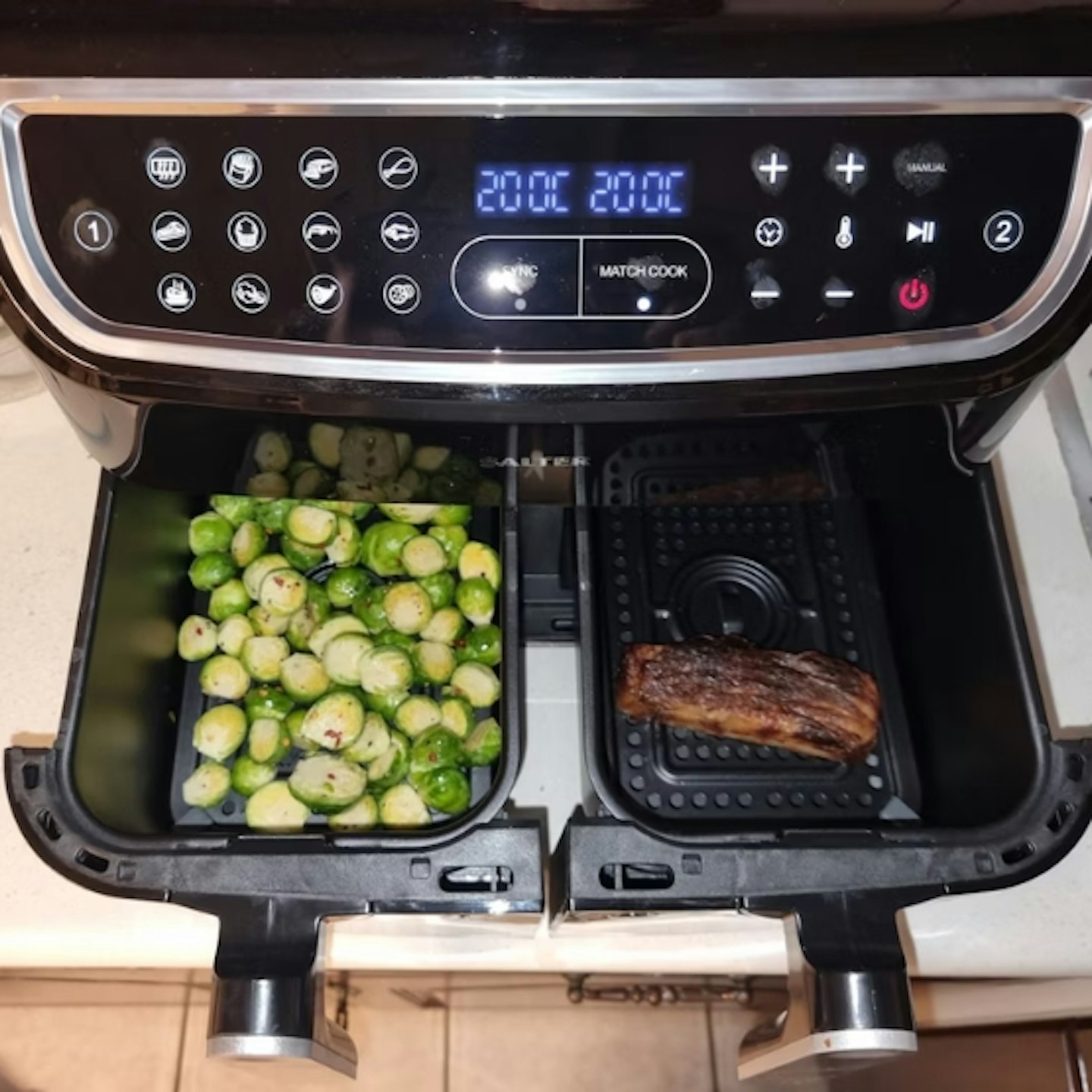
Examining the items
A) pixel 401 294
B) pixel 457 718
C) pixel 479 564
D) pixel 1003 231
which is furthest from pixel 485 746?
pixel 1003 231

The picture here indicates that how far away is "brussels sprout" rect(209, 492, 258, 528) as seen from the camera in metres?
0.86

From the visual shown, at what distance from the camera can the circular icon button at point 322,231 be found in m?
0.51

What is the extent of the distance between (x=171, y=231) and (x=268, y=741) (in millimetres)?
423

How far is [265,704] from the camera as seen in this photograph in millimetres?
830

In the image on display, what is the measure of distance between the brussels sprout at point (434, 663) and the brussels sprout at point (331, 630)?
0.18ft

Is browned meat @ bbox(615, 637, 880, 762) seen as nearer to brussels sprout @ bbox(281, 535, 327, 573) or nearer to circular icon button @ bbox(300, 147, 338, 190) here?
brussels sprout @ bbox(281, 535, 327, 573)

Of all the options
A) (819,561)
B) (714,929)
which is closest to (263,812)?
(714,929)

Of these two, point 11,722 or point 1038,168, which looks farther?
point 11,722

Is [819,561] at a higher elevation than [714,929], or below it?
higher

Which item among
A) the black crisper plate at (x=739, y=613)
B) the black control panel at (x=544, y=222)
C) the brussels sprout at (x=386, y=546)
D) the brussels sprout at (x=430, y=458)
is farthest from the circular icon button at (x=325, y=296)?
the brussels sprout at (x=386, y=546)

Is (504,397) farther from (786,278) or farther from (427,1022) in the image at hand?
(427,1022)

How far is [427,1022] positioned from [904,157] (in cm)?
122

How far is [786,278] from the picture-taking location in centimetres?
53

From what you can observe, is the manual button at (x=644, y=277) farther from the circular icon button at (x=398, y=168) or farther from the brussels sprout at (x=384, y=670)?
the brussels sprout at (x=384, y=670)
